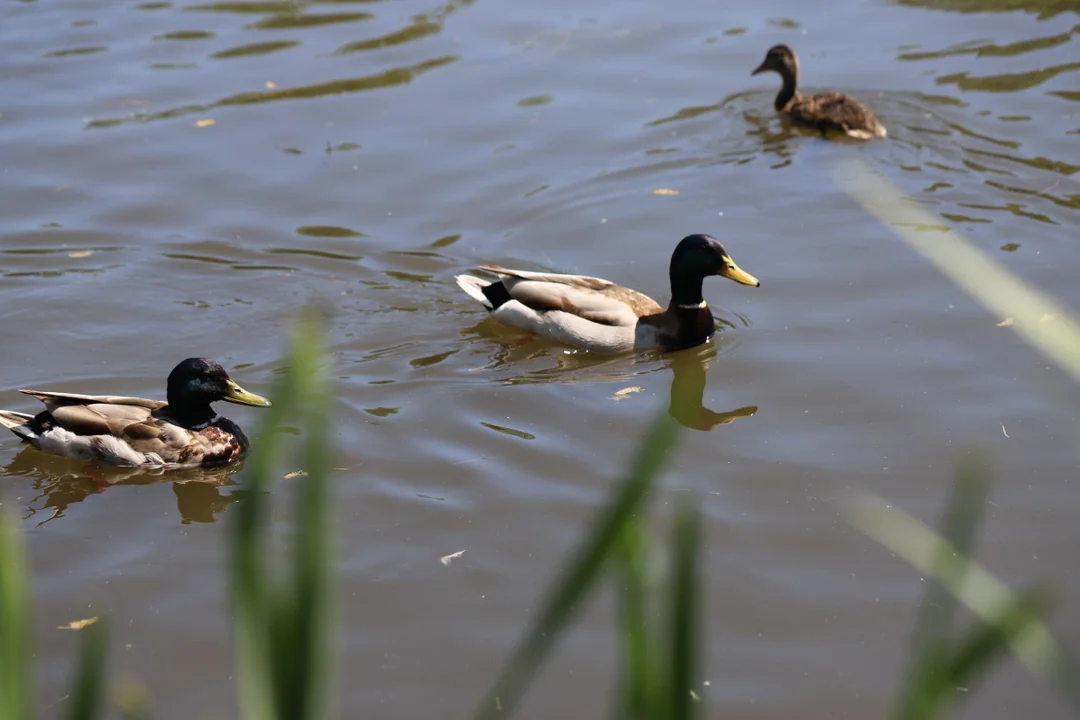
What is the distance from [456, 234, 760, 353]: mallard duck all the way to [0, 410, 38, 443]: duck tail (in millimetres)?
3126

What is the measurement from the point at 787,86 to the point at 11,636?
11.7 metres

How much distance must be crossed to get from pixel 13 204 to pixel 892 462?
24.4ft

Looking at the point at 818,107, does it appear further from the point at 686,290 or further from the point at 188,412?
the point at 188,412

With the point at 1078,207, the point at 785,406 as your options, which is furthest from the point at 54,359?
the point at 1078,207

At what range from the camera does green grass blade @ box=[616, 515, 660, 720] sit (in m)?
1.16

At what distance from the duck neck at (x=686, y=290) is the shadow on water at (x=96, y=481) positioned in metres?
3.17

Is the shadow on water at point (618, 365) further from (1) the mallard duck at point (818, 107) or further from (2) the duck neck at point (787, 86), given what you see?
(2) the duck neck at point (787, 86)

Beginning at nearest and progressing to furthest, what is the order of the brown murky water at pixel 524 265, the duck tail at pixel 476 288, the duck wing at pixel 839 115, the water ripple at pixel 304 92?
the brown murky water at pixel 524 265, the duck tail at pixel 476 288, the duck wing at pixel 839 115, the water ripple at pixel 304 92

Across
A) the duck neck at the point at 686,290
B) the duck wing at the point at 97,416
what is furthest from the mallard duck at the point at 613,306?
the duck wing at the point at 97,416

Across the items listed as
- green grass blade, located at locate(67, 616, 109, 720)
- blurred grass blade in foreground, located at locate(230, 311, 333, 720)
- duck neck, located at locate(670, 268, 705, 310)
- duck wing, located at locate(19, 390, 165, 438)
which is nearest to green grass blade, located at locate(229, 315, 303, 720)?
blurred grass blade in foreground, located at locate(230, 311, 333, 720)

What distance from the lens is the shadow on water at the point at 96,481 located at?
6543 mm

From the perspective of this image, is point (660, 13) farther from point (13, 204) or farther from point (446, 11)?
point (13, 204)

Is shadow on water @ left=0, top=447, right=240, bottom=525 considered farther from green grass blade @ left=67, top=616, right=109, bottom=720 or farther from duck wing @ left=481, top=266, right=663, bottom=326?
green grass blade @ left=67, top=616, right=109, bottom=720

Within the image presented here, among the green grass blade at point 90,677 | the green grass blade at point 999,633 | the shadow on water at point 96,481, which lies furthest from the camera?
the shadow on water at point 96,481
